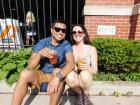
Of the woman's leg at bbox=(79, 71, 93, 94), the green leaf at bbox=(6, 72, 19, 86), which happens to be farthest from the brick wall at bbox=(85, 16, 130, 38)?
the woman's leg at bbox=(79, 71, 93, 94)

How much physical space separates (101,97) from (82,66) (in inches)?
44.1

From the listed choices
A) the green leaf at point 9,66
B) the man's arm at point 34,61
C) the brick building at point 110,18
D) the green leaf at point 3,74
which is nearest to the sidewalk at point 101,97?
the green leaf at point 3,74

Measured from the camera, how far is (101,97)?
5.15m

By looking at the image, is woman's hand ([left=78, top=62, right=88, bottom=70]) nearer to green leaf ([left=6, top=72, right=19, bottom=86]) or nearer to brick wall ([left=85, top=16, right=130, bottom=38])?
green leaf ([left=6, top=72, right=19, bottom=86])

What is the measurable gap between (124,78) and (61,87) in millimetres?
1891

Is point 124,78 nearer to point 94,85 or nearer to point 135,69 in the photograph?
point 135,69

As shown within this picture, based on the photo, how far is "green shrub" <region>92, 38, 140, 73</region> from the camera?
217 inches

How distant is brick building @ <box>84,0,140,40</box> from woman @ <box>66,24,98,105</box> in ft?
7.15

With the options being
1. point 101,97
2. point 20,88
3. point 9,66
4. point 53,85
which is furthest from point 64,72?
point 9,66

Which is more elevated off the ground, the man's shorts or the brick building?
the brick building

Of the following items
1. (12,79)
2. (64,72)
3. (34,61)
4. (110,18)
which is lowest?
(12,79)

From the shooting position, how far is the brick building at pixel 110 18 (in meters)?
6.68

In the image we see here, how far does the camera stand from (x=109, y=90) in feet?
17.1

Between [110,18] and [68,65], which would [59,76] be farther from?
[110,18]
